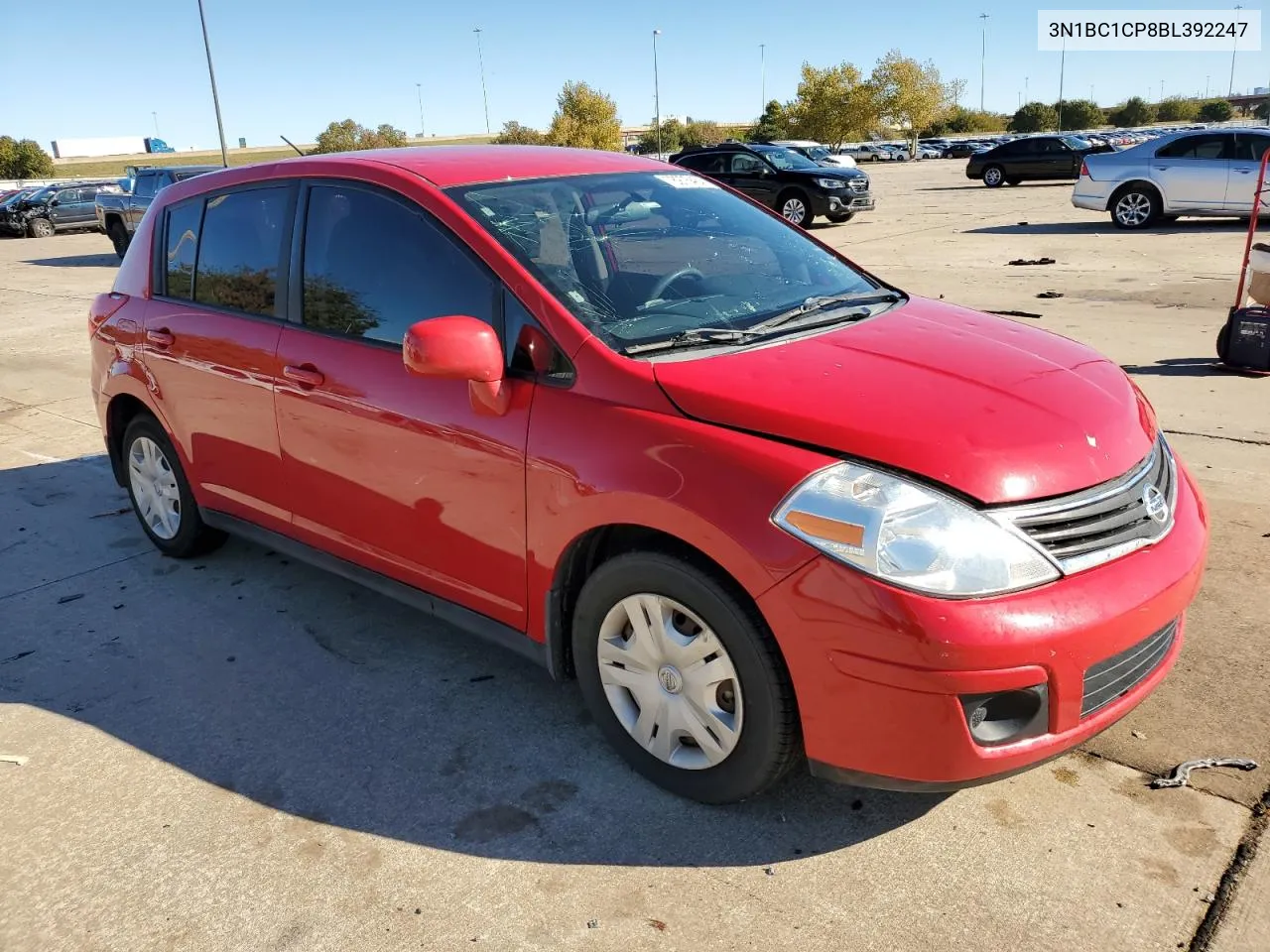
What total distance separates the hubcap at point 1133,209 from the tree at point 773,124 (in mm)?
61858

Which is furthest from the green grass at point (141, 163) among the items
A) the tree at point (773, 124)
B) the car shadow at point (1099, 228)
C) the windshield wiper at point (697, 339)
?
the windshield wiper at point (697, 339)

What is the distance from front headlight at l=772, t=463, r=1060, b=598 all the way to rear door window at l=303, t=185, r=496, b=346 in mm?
1225

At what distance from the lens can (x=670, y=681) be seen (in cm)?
275

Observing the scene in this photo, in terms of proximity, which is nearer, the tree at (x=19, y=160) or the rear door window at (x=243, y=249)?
the rear door window at (x=243, y=249)

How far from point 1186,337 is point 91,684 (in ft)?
27.3

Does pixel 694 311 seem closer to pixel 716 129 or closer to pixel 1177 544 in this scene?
pixel 1177 544

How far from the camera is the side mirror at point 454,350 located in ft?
9.20

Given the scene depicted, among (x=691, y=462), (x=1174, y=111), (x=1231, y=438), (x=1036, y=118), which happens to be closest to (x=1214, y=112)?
(x=1174, y=111)

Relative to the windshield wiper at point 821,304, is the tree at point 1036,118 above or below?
above

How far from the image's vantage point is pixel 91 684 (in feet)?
12.4

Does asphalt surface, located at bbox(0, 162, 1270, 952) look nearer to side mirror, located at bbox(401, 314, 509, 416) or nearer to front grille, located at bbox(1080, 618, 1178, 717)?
front grille, located at bbox(1080, 618, 1178, 717)

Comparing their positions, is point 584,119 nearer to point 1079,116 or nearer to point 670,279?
point 1079,116

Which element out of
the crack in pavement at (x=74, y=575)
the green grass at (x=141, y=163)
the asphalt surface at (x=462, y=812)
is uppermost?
the green grass at (x=141, y=163)

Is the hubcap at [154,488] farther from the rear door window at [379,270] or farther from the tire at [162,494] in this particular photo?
the rear door window at [379,270]
